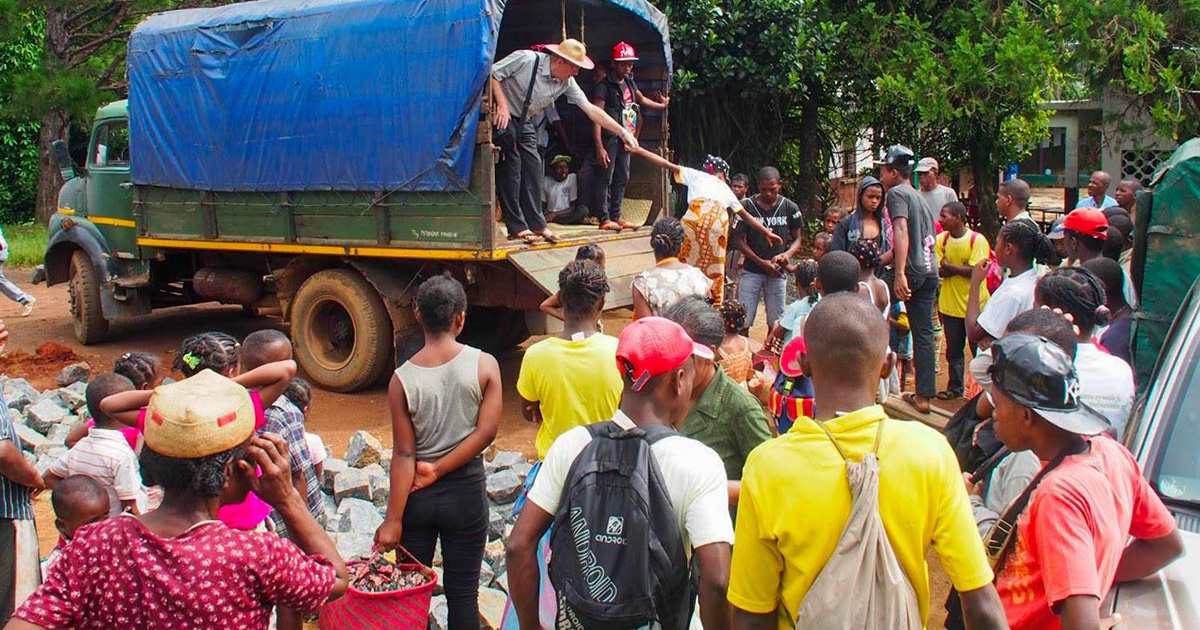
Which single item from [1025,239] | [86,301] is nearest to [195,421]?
[1025,239]

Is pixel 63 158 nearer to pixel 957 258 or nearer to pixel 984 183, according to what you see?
pixel 957 258

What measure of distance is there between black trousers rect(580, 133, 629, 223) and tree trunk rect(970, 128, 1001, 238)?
21.4 ft

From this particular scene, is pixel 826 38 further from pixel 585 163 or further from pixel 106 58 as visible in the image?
pixel 106 58

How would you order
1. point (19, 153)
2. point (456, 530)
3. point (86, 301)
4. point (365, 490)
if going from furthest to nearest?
point (19, 153) < point (86, 301) < point (365, 490) < point (456, 530)

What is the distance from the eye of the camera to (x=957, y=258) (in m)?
6.89

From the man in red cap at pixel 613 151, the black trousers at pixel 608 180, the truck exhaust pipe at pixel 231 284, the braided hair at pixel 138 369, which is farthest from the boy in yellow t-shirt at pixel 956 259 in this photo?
the truck exhaust pipe at pixel 231 284

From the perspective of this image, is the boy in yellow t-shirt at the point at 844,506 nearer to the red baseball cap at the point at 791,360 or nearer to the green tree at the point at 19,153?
the red baseball cap at the point at 791,360

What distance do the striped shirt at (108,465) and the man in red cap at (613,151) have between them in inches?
197

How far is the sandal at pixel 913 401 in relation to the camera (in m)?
6.85

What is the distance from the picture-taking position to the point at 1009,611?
225cm

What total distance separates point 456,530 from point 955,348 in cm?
490

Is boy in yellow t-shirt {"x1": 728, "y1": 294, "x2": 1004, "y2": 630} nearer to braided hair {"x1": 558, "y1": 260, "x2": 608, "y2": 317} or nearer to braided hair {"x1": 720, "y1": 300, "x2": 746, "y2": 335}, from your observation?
braided hair {"x1": 558, "y1": 260, "x2": 608, "y2": 317}

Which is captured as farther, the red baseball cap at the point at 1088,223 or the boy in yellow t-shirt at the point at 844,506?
the red baseball cap at the point at 1088,223

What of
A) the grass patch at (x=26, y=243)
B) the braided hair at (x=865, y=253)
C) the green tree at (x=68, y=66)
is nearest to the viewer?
the braided hair at (x=865, y=253)
